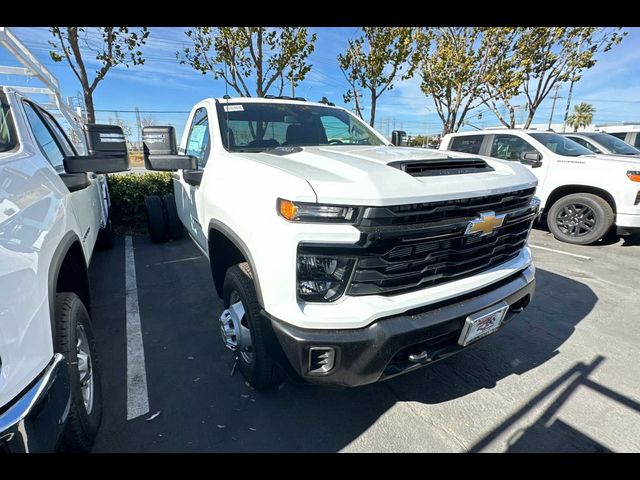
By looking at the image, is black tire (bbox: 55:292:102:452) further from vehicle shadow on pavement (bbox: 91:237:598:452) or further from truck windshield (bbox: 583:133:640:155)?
truck windshield (bbox: 583:133:640:155)

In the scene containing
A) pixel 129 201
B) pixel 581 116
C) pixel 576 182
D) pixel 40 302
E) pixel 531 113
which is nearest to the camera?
pixel 40 302

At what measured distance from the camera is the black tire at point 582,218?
5.63 meters

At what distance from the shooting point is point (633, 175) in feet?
17.3

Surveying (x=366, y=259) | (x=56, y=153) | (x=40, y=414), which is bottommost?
(x=40, y=414)

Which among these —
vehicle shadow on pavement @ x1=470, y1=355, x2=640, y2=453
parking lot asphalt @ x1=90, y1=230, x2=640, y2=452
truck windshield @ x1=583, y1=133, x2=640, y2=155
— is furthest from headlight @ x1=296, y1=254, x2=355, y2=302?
truck windshield @ x1=583, y1=133, x2=640, y2=155

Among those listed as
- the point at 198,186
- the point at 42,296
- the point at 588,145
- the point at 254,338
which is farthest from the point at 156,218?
the point at 588,145

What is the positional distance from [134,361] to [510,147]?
282 inches

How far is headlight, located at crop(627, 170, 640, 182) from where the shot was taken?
17.3 ft

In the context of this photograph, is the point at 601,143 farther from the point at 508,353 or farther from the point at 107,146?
the point at 107,146

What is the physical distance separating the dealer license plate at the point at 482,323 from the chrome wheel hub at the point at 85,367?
212 centimetres

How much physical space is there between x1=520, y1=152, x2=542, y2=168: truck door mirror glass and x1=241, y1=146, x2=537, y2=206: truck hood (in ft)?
15.1
